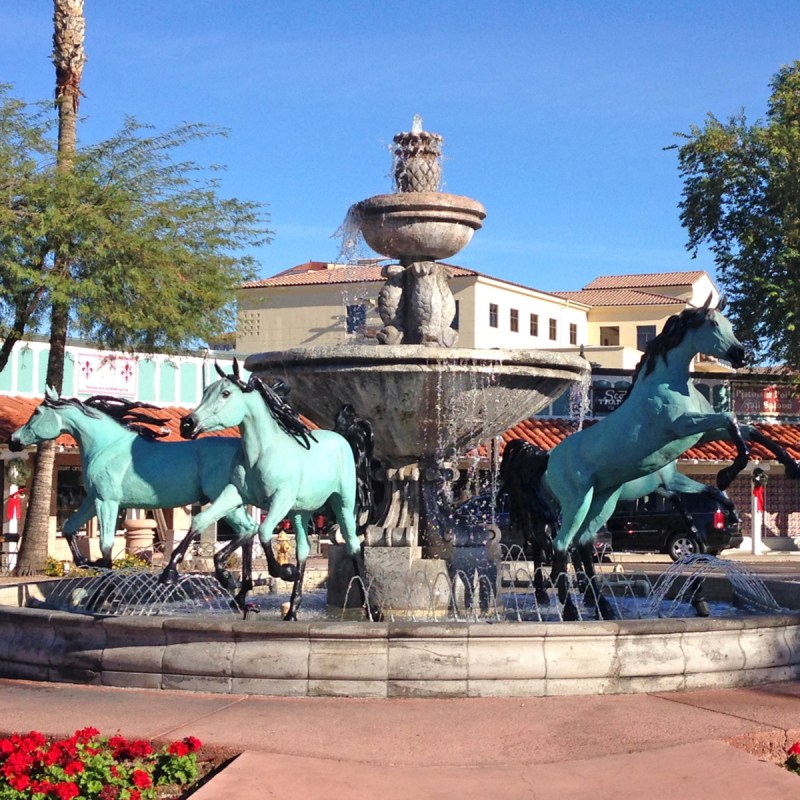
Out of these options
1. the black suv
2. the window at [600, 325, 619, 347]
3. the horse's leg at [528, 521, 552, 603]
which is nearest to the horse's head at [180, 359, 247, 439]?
the horse's leg at [528, 521, 552, 603]

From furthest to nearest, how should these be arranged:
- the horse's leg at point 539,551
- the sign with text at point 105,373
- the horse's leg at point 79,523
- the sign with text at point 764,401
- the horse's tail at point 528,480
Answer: the sign with text at point 764,401
the sign with text at point 105,373
the horse's tail at point 528,480
the horse's leg at point 539,551
the horse's leg at point 79,523

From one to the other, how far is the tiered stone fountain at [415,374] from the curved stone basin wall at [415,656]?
3.18 metres

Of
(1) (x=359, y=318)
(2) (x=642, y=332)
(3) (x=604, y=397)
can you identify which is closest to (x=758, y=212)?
(3) (x=604, y=397)

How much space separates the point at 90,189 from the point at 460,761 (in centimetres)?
1870

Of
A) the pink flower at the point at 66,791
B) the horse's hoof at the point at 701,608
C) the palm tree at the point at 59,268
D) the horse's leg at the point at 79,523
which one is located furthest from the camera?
the palm tree at the point at 59,268

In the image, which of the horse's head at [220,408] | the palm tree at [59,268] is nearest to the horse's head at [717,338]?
the horse's head at [220,408]

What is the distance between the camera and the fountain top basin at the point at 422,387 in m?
11.5

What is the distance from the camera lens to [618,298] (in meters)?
66.8

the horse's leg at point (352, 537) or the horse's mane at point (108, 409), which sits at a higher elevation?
the horse's mane at point (108, 409)

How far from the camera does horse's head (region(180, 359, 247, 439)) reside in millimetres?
10039

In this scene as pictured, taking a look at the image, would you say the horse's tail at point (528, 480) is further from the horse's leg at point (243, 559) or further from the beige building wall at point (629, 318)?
the beige building wall at point (629, 318)

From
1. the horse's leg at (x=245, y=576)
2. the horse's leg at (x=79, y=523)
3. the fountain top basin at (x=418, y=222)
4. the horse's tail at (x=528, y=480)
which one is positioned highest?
the fountain top basin at (x=418, y=222)

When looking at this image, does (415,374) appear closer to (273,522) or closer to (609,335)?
(273,522)

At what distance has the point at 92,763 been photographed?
650 centimetres
